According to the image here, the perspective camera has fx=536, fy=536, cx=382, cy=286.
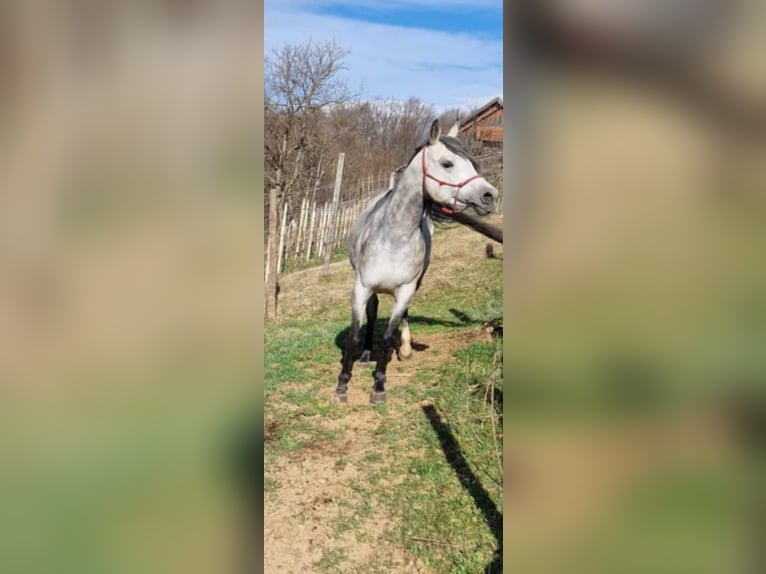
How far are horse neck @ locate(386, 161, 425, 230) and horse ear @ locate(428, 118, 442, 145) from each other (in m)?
0.21

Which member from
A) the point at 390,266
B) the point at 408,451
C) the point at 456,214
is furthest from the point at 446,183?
the point at 408,451

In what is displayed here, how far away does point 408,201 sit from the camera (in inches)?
154

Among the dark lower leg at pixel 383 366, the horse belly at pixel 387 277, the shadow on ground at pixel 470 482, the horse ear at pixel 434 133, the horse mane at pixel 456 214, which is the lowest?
the shadow on ground at pixel 470 482

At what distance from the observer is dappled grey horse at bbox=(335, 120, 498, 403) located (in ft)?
12.1

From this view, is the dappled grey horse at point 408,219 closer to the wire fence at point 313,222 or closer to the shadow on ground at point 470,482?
the shadow on ground at point 470,482

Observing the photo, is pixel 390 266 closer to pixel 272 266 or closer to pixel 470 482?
pixel 470 482

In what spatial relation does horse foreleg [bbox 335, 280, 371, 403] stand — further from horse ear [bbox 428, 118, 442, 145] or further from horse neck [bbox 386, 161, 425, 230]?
horse ear [bbox 428, 118, 442, 145]

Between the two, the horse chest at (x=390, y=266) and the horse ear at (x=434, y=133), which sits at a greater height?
the horse ear at (x=434, y=133)
